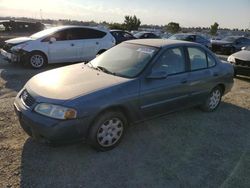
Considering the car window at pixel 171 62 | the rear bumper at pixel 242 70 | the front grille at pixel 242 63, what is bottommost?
the rear bumper at pixel 242 70

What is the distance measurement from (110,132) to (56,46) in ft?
21.3

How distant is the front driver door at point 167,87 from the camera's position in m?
4.59

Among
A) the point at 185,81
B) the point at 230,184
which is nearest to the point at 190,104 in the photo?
the point at 185,81

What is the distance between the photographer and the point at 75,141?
3865 mm

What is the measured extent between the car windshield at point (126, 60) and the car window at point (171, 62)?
0.18 metres

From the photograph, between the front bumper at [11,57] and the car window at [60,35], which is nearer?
Result: the front bumper at [11,57]

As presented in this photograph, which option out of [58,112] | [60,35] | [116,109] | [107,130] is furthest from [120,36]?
[58,112]

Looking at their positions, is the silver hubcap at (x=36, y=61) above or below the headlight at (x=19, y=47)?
below

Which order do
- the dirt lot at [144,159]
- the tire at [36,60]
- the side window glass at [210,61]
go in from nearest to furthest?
the dirt lot at [144,159]
the side window glass at [210,61]
the tire at [36,60]

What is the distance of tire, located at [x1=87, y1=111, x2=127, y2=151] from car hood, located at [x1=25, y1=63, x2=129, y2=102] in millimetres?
434

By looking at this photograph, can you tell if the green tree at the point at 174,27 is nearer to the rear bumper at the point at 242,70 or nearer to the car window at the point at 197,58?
the rear bumper at the point at 242,70

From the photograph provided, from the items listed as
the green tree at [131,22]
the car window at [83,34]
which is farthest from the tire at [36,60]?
the green tree at [131,22]

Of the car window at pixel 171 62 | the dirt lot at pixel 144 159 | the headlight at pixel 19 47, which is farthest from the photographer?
the headlight at pixel 19 47

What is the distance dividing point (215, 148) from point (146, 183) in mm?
1619
